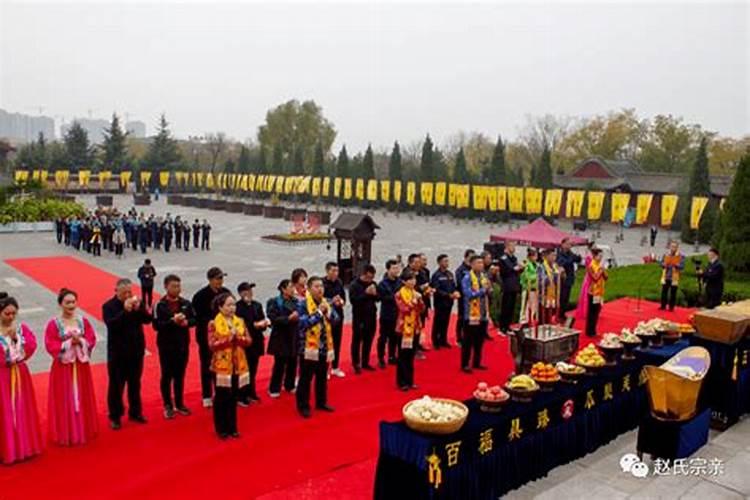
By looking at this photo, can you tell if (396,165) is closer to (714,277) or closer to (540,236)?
(540,236)

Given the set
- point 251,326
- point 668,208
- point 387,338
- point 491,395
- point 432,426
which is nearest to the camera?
point 432,426

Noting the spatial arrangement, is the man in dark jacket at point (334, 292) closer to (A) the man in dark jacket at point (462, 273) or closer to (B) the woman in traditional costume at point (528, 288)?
(A) the man in dark jacket at point (462, 273)

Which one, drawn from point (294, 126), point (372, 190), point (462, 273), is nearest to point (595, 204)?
point (372, 190)

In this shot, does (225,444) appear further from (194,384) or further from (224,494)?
(194,384)

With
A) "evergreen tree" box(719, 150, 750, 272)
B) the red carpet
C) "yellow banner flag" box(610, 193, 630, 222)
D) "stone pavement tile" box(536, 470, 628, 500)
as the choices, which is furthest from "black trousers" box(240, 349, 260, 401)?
"yellow banner flag" box(610, 193, 630, 222)

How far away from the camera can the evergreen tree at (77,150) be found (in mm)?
61625

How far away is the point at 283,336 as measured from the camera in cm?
741

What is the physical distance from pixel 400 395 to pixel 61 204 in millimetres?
26457

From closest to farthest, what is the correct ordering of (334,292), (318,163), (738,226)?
(334,292) → (738,226) → (318,163)

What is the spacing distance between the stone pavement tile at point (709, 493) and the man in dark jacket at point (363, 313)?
4353 millimetres

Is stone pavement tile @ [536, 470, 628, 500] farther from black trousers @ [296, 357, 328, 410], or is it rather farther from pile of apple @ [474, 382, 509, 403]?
black trousers @ [296, 357, 328, 410]

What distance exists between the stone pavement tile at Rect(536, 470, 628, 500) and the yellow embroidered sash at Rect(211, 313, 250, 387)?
9.80 ft

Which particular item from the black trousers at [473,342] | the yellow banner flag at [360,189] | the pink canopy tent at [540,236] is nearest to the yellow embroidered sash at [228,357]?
the black trousers at [473,342]

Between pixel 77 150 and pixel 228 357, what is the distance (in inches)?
2468
